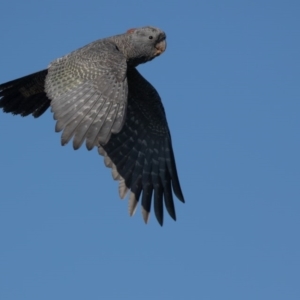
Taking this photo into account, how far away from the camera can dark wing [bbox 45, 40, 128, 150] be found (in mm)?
16891

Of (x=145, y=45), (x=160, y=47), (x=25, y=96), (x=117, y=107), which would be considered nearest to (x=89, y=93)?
(x=117, y=107)

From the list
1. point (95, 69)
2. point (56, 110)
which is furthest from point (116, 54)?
point (56, 110)

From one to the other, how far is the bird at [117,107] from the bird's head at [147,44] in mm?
16

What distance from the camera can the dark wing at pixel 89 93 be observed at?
16.9 m

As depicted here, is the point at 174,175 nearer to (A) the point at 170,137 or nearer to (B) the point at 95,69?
(A) the point at 170,137

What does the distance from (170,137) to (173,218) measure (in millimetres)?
1625

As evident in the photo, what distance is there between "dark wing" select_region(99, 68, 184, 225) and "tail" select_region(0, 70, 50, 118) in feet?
4.53

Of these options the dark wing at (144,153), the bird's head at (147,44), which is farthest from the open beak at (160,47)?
the dark wing at (144,153)

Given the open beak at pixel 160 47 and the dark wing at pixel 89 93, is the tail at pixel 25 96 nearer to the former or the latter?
the dark wing at pixel 89 93

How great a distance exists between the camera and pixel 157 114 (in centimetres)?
2067

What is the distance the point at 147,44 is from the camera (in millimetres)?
19312

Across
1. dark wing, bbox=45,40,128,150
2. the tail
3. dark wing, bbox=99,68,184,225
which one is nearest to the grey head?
dark wing, bbox=45,40,128,150

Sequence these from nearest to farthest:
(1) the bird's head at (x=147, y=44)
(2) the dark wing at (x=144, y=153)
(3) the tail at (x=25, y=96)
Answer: (1) the bird's head at (x=147, y=44)
(3) the tail at (x=25, y=96)
(2) the dark wing at (x=144, y=153)

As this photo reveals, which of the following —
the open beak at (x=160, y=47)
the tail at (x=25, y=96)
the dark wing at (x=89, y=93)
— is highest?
the open beak at (x=160, y=47)
